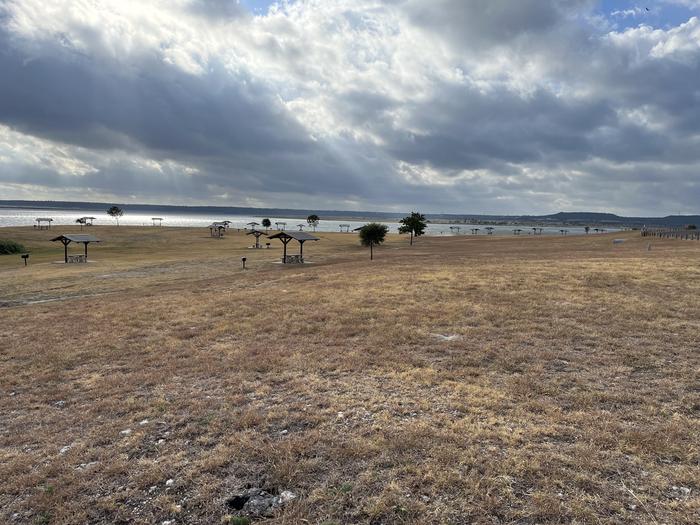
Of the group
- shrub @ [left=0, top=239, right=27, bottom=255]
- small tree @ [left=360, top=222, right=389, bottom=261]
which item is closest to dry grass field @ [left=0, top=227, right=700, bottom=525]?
small tree @ [left=360, top=222, right=389, bottom=261]

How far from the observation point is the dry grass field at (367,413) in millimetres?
4918

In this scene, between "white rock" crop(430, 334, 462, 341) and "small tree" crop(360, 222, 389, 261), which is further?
"small tree" crop(360, 222, 389, 261)

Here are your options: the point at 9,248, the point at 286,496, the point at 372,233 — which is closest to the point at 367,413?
the point at 286,496

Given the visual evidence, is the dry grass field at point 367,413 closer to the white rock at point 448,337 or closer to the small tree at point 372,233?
the white rock at point 448,337

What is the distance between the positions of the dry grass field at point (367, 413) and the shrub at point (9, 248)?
6618 cm

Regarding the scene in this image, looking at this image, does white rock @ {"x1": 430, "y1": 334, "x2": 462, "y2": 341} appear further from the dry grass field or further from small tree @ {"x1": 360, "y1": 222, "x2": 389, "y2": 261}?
small tree @ {"x1": 360, "y1": 222, "x2": 389, "y2": 261}

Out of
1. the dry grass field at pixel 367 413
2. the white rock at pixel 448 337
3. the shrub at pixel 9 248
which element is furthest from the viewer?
the shrub at pixel 9 248

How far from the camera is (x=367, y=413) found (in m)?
7.21

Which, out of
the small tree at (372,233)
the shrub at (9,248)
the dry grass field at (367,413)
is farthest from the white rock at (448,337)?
the shrub at (9,248)

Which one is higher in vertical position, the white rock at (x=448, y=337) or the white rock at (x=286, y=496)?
the white rock at (x=448, y=337)

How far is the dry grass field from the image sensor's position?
4.92 meters

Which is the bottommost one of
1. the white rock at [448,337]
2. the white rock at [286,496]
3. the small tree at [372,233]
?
the white rock at [286,496]

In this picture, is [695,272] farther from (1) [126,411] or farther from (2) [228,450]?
(1) [126,411]

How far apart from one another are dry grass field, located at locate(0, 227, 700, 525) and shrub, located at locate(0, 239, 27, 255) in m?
66.2
